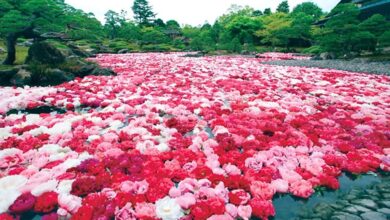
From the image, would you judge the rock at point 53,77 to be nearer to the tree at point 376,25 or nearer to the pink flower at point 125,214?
the pink flower at point 125,214

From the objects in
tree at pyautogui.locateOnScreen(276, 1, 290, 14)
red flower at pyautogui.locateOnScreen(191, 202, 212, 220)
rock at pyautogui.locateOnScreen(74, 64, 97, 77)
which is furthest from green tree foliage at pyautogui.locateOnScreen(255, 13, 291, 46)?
red flower at pyautogui.locateOnScreen(191, 202, 212, 220)

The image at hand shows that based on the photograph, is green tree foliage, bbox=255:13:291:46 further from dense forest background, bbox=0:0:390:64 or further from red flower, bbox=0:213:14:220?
red flower, bbox=0:213:14:220

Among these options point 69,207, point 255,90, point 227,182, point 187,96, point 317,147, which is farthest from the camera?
point 255,90

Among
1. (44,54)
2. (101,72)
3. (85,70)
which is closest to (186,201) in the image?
(101,72)

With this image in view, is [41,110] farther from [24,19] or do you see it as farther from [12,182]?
[24,19]

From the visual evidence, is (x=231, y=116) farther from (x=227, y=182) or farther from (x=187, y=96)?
(x=227, y=182)

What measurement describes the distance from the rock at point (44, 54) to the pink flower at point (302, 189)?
1204cm

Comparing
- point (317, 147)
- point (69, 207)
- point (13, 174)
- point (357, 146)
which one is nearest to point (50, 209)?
point (69, 207)

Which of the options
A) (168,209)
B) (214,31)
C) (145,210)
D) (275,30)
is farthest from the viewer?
(214,31)

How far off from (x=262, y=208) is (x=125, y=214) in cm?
140

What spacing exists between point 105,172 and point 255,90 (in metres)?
6.21

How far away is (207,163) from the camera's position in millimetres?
3764

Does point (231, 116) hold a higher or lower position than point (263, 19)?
lower

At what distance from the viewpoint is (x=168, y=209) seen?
9.38ft
